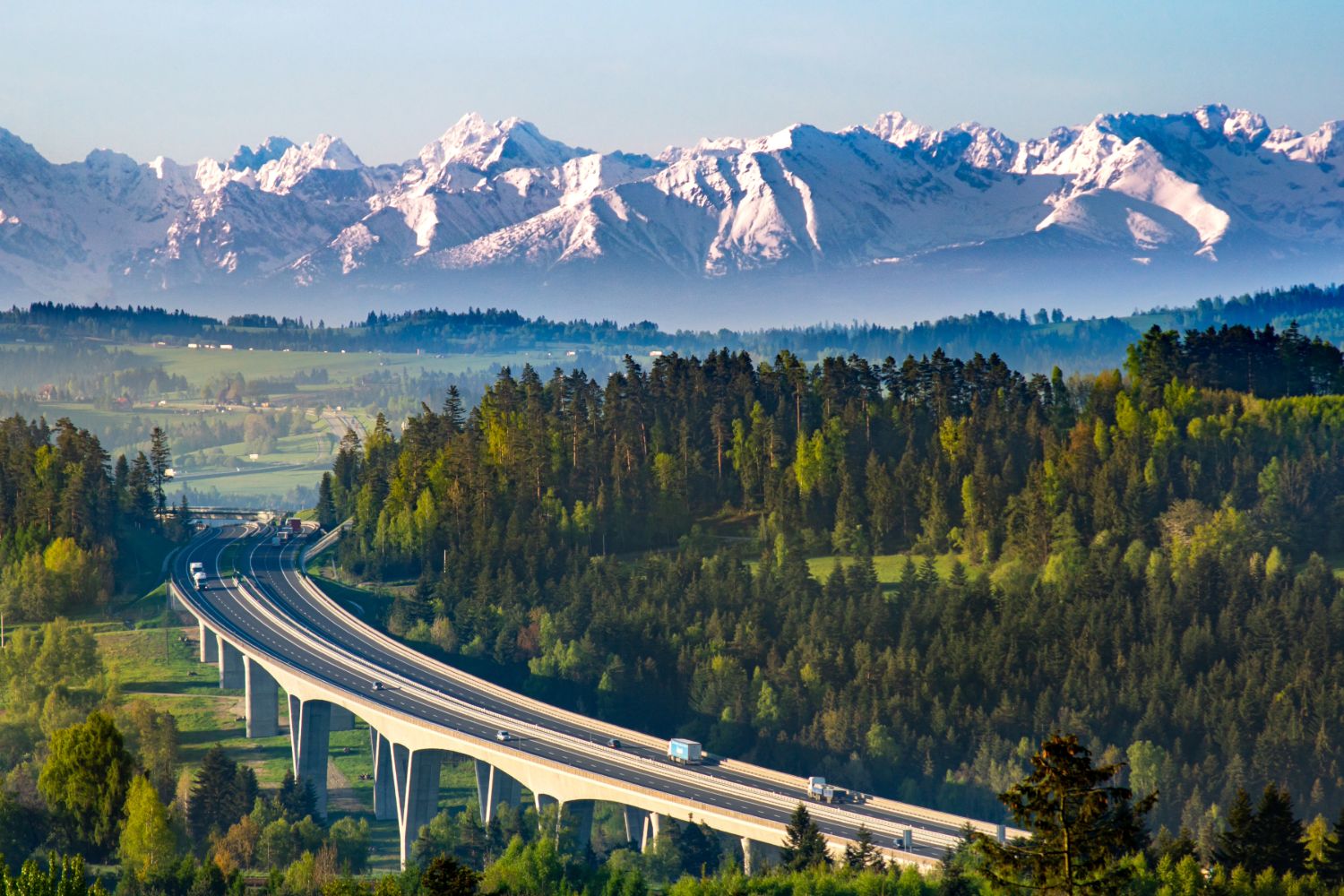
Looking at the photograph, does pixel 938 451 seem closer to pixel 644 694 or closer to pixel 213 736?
pixel 644 694

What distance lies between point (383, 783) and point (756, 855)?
31845mm

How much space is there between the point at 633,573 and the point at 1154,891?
73.4 meters

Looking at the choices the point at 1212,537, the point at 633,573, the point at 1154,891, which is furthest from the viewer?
the point at 633,573

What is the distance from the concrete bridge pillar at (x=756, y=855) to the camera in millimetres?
93562

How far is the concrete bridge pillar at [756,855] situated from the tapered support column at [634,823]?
32.2 ft

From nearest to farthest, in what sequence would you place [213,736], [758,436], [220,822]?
[220,822]
[213,736]
[758,436]

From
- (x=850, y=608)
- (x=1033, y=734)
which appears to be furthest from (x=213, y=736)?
(x=1033, y=734)

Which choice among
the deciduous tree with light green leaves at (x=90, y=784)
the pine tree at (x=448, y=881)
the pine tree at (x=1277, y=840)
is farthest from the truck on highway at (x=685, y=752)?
the pine tree at (x=448, y=881)

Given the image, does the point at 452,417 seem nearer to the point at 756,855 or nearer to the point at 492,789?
the point at 492,789

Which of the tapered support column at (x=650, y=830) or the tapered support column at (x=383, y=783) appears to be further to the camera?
the tapered support column at (x=383, y=783)

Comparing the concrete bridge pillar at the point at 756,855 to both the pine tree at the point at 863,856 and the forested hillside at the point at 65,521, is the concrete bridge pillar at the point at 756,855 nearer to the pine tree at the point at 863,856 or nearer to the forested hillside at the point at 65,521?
the pine tree at the point at 863,856

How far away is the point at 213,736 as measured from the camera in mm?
125938

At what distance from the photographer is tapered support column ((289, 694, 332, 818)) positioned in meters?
121

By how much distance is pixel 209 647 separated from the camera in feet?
456
